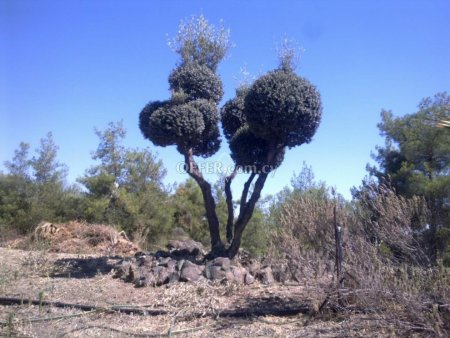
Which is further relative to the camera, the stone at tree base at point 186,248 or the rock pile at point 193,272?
the stone at tree base at point 186,248

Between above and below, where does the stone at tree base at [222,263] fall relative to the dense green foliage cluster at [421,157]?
below

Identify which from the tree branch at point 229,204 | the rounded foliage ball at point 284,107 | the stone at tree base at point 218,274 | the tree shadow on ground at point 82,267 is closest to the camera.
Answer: the stone at tree base at point 218,274

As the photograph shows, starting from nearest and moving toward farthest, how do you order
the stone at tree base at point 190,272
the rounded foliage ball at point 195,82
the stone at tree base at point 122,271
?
the stone at tree base at point 190,272
the stone at tree base at point 122,271
the rounded foliage ball at point 195,82

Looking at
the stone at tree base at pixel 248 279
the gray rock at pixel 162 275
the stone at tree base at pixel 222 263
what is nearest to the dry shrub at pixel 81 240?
the gray rock at pixel 162 275

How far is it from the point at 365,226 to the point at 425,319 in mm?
2397

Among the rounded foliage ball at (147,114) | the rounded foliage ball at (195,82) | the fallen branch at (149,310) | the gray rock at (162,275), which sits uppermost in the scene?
the rounded foliage ball at (195,82)

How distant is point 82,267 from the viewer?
10.3 metres

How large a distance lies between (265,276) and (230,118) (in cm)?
446

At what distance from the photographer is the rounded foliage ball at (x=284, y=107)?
29.8 ft

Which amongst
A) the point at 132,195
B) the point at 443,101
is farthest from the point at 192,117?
the point at 132,195

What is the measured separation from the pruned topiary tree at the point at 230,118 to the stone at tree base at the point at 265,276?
4.39 feet

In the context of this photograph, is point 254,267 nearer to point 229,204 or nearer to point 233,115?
point 229,204

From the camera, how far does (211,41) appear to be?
445 inches

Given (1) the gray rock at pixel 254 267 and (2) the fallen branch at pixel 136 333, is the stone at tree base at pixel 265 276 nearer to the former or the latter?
(1) the gray rock at pixel 254 267
